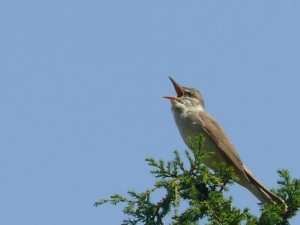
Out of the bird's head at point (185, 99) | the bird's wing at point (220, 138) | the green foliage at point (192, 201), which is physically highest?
the bird's head at point (185, 99)

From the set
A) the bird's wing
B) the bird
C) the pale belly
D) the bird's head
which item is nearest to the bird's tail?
the bird

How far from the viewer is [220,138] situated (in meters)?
8.39

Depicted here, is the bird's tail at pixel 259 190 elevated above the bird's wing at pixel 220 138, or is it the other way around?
the bird's wing at pixel 220 138

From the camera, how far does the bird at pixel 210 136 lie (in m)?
7.98

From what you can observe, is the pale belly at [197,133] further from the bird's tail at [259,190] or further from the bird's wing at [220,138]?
the bird's tail at [259,190]

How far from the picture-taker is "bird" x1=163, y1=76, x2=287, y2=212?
7.98 metres

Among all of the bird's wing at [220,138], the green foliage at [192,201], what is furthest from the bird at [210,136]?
the green foliage at [192,201]

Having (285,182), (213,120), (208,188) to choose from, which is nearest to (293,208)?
(285,182)

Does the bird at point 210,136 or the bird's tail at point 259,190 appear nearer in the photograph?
the bird's tail at point 259,190

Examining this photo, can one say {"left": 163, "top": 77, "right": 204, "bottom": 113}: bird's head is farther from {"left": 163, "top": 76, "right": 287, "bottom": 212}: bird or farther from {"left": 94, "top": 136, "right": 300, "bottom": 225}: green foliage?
{"left": 94, "top": 136, "right": 300, "bottom": 225}: green foliage

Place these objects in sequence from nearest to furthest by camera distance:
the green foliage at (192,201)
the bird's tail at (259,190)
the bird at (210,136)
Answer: the green foliage at (192,201) → the bird's tail at (259,190) → the bird at (210,136)

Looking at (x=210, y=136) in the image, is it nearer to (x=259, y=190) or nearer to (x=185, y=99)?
(x=185, y=99)

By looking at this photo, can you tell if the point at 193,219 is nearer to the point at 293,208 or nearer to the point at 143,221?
the point at 143,221

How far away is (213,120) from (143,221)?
3.72 meters
